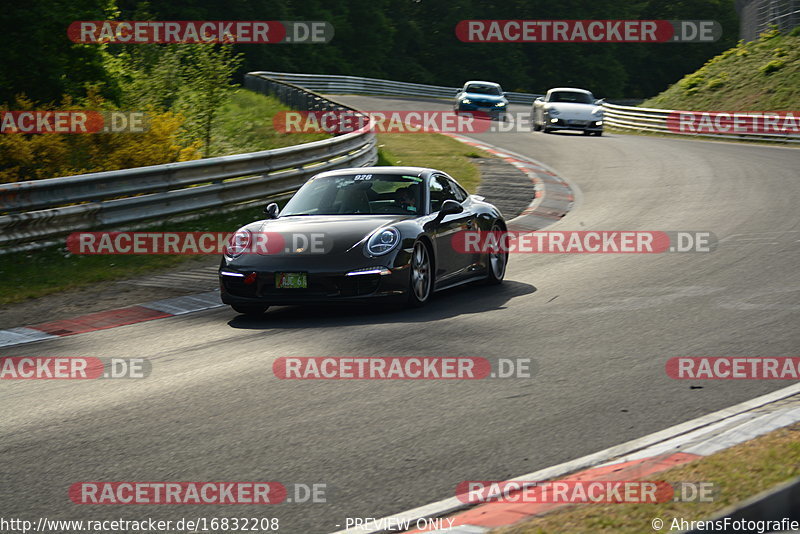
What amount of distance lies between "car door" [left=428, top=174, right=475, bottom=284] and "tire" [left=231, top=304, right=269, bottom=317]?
1.73 metres

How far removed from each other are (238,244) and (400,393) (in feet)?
11.9

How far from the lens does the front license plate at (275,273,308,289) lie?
9.30m

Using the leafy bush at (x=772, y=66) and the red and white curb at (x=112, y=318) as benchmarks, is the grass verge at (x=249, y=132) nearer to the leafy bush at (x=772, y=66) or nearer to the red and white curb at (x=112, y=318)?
the red and white curb at (x=112, y=318)

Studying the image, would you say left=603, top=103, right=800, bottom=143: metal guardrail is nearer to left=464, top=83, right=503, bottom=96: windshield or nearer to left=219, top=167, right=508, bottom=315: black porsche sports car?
left=464, top=83, right=503, bottom=96: windshield

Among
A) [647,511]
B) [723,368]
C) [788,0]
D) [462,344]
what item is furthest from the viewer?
[788,0]

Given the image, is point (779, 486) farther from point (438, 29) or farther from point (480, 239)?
point (438, 29)

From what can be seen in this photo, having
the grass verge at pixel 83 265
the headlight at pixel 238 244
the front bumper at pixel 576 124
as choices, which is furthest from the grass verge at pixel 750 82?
the headlight at pixel 238 244

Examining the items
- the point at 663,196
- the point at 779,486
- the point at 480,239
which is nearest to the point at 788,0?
the point at 663,196

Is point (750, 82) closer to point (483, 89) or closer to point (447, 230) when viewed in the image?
point (483, 89)

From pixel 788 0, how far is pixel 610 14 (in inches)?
1828

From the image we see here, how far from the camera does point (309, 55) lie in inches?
2798

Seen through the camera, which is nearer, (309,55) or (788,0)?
(788,0)

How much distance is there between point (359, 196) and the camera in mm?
10555

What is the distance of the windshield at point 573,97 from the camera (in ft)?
115
